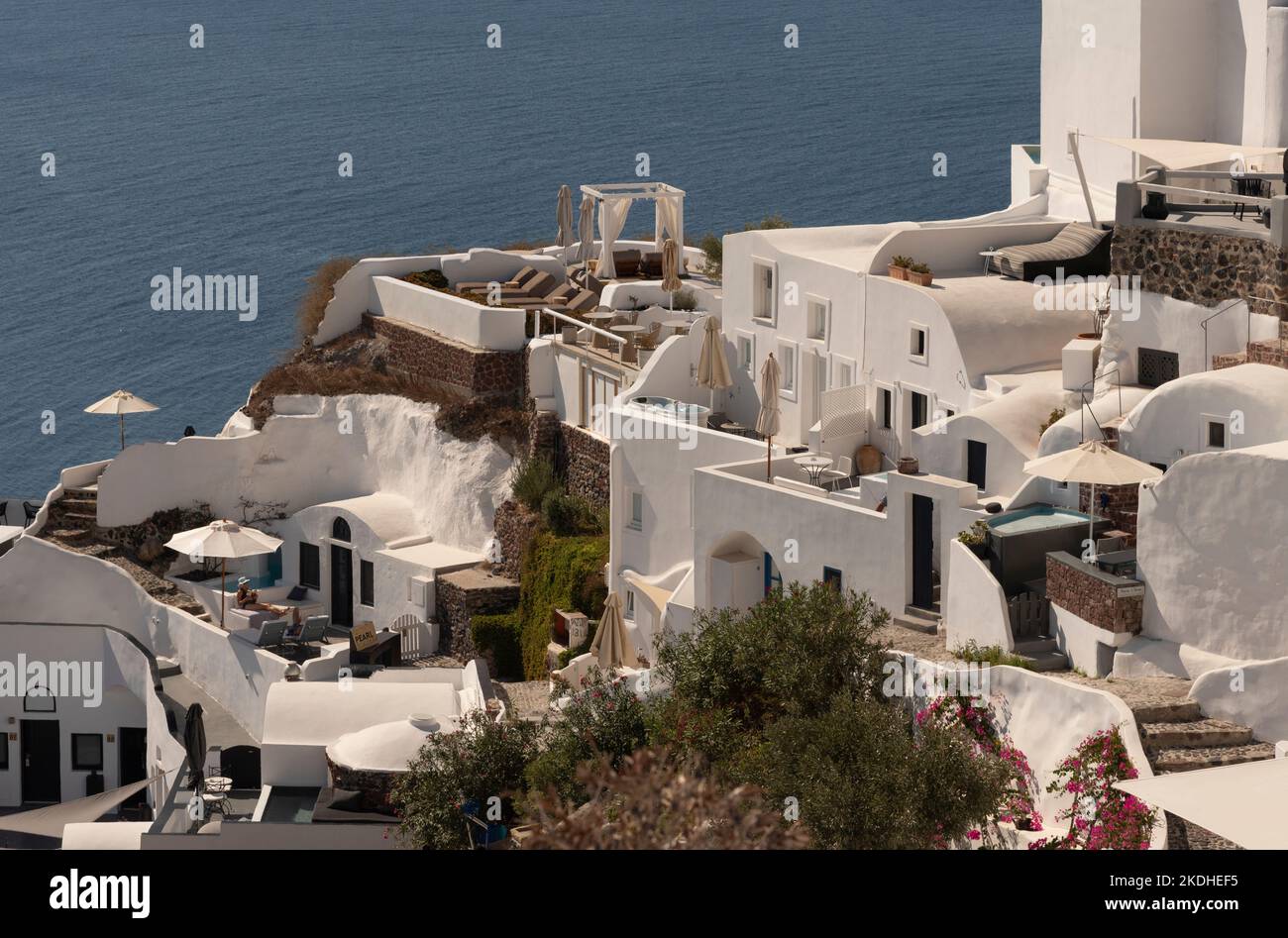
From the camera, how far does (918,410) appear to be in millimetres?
42000

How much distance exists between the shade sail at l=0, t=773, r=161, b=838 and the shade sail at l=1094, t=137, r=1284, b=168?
1089 inches

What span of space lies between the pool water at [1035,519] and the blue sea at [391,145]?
272 feet

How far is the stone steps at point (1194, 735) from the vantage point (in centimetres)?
2689

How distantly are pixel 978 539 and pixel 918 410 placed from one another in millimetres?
9069

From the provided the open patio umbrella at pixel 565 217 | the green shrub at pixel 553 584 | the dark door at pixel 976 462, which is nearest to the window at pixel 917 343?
the dark door at pixel 976 462

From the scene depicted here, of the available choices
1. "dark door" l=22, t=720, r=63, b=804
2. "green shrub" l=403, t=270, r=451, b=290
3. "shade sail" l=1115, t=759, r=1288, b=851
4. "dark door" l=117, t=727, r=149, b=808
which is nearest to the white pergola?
Answer: "green shrub" l=403, t=270, r=451, b=290

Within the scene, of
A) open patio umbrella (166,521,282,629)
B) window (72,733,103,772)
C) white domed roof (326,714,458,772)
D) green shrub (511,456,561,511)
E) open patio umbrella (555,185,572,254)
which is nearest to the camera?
white domed roof (326,714,458,772)

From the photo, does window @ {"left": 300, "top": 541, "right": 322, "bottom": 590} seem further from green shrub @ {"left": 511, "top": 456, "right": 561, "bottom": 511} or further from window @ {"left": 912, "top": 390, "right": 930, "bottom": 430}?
window @ {"left": 912, "top": 390, "right": 930, "bottom": 430}

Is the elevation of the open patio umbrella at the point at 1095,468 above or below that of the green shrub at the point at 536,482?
above

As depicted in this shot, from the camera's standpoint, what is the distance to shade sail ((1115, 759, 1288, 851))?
19.6 metres

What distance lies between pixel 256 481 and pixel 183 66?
137 meters

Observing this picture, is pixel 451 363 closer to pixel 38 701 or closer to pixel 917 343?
pixel 38 701

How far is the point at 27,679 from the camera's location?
54000mm

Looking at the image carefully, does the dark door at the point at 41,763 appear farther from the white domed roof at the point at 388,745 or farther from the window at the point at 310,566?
the white domed roof at the point at 388,745
